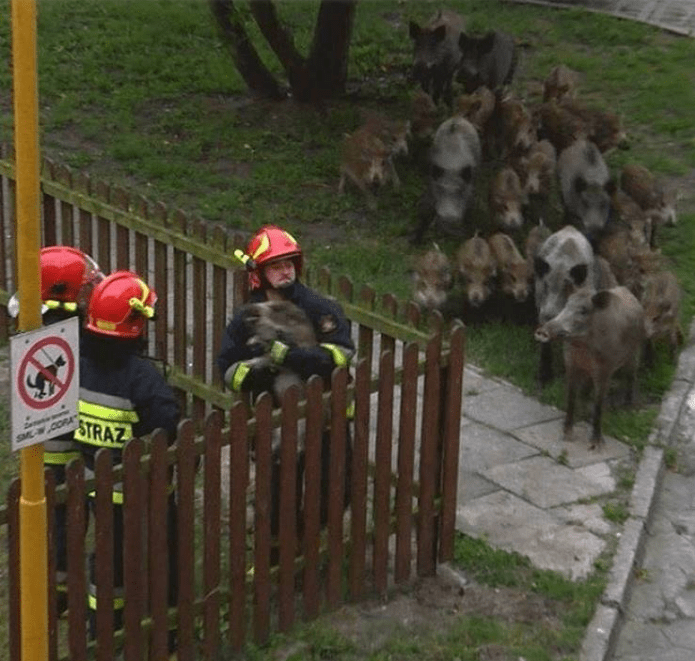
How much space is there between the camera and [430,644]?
7.79 meters

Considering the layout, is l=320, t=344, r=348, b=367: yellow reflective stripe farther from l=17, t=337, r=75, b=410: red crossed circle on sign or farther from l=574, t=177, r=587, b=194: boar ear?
l=574, t=177, r=587, b=194: boar ear

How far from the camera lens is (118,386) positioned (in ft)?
23.9

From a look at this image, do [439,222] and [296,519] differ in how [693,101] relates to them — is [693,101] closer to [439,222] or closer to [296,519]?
[439,222]

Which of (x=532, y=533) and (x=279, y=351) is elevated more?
(x=279, y=351)

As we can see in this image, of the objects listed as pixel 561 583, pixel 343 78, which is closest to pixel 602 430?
pixel 561 583

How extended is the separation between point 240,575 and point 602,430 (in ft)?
12.8

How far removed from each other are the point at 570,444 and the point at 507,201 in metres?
4.18

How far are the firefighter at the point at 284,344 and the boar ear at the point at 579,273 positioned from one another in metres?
3.37

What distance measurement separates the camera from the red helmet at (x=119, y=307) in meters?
7.20

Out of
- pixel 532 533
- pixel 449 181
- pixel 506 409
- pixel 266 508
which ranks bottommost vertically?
pixel 532 533

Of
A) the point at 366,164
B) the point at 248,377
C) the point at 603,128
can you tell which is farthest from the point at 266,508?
the point at 603,128

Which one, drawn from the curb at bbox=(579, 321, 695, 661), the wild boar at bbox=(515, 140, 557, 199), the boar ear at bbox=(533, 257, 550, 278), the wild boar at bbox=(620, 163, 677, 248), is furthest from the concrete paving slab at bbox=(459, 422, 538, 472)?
the wild boar at bbox=(515, 140, 557, 199)

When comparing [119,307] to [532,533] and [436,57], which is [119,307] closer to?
[532,533]

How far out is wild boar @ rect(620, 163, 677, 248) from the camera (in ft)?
46.8
